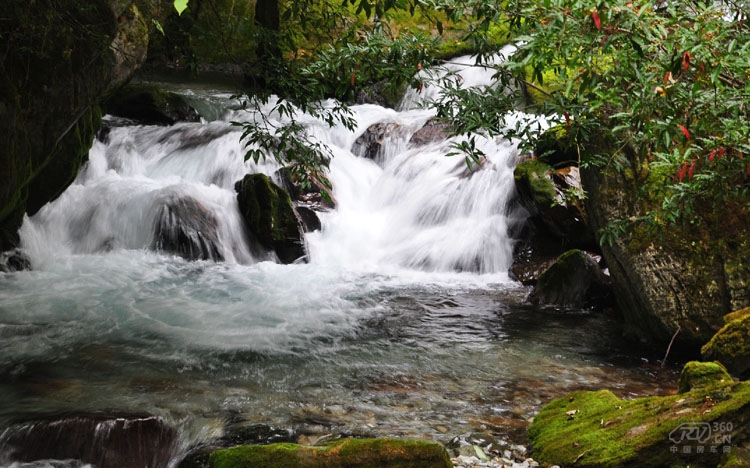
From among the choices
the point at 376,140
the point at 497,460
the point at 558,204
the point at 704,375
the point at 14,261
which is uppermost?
the point at 376,140

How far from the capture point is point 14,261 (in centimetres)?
980

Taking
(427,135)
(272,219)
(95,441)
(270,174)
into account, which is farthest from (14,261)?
(427,135)

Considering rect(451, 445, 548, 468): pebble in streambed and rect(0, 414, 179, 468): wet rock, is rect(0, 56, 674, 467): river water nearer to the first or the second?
rect(0, 414, 179, 468): wet rock

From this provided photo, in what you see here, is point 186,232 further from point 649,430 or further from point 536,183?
point 649,430

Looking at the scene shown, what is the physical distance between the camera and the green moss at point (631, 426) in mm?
3566

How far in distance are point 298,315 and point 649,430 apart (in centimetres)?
528

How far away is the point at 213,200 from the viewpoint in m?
11.7

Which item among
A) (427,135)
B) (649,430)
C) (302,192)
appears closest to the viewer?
(649,430)

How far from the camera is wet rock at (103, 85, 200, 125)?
1518 centimetres

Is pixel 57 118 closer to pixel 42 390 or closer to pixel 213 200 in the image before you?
pixel 42 390

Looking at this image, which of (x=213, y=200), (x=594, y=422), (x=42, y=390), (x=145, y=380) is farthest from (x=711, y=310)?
(x=213, y=200)

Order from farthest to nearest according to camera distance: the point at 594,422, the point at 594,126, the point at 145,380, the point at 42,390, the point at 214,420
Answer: the point at 145,380 < the point at 42,390 < the point at 214,420 < the point at 594,126 < the point at 594,422

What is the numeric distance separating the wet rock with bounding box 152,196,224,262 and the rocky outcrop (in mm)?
6636

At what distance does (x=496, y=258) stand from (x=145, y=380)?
6546 millimetres
